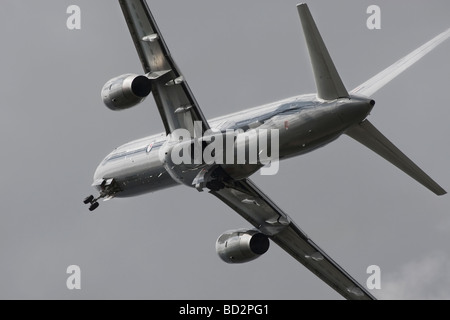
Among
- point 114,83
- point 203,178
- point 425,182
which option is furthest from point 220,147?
point 425,182

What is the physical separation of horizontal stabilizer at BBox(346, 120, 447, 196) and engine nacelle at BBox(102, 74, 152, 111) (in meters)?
8.58

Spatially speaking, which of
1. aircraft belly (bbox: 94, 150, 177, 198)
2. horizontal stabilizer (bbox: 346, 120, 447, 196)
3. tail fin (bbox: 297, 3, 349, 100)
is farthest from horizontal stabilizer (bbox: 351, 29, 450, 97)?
aircraft belly (bbox: 94, 150, 177, 198)

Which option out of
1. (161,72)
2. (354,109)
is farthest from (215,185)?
(354,109)

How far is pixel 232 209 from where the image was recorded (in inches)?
2425

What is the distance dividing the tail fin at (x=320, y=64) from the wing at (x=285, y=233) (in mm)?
8773

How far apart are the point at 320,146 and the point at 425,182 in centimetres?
453

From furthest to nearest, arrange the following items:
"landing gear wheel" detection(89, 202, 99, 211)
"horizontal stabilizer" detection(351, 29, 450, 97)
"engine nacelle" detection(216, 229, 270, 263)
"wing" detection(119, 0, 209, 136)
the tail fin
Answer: "landing gear wheel" detection(89, 202, 99, 211) < "engine nacelle" detection(216, 229, 270, 263) < "wing" detection(119, 0, 209, 136) < "horizontal stabilizer" detection(351, 29, 450, 97) < the tail fin

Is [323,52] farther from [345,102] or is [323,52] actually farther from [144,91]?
[144,91]

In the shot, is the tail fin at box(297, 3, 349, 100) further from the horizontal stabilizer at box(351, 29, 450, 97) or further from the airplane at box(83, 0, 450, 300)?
the horizontal stabilizer at box(351, 29, 450, 97)

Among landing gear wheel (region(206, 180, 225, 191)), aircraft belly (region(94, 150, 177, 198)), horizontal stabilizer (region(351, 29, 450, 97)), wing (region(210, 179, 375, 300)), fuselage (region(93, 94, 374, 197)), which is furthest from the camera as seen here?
wing (region(210, 179, 375, 300))

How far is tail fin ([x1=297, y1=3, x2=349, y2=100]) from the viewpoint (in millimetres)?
49678

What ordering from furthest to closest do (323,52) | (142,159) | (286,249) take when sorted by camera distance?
(286,249) → (142,159) → (323,52)

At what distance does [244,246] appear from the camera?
6109cm

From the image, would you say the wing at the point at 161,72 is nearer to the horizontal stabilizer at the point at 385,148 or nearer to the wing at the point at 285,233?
the wing at the point at 285,233
